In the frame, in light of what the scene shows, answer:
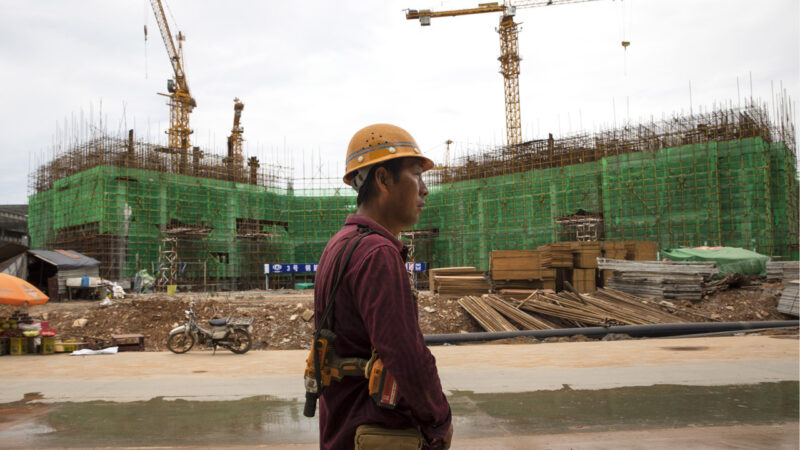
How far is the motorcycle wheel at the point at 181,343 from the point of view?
10.4 metres

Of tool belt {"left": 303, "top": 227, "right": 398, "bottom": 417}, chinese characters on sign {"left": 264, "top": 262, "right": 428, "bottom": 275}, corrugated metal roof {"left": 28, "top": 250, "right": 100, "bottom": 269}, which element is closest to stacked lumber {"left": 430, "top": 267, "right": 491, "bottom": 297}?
tool belt {"left": 303, "top": 227, "right": 398, "bottom": 417}

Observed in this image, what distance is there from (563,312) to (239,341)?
25.4 feet

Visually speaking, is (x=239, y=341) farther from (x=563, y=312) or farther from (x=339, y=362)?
(x=339, y=362)

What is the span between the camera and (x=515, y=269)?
17141 mm

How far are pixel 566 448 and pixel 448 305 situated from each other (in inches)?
452

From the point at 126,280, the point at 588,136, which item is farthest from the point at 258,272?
the point at 588,136

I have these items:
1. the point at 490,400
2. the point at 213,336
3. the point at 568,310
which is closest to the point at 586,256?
the point at 568,310

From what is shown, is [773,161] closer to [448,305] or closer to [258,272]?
[448,305]

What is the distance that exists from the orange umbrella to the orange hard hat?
1014 centimetres

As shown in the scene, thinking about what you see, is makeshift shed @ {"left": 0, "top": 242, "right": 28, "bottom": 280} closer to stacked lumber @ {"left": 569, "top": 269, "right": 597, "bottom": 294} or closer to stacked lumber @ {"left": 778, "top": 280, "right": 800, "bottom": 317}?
stacked lumber @ {"left": 569, "top": 269, "right": 597, "bottom": 294}

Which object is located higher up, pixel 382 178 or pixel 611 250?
pixel 382 178

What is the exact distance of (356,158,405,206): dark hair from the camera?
5.72ft

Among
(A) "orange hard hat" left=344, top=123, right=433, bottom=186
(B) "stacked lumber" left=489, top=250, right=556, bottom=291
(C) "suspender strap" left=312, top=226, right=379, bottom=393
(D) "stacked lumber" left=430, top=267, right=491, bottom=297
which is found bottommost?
(D) "stacked lumber" left=430, top=267, right=491, bottom=297

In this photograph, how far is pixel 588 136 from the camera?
1478 inches
